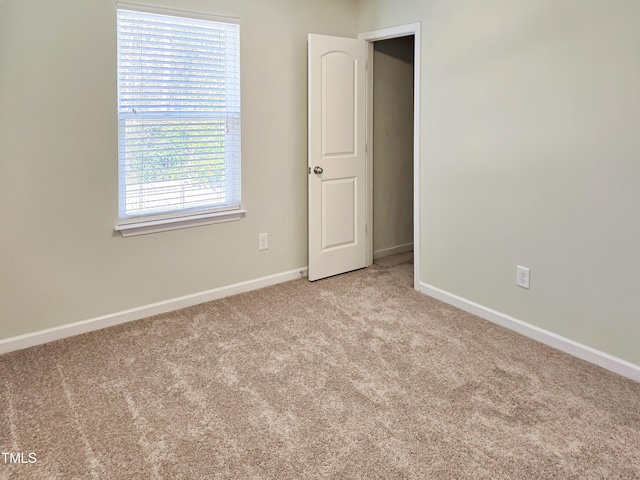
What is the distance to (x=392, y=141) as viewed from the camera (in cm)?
451

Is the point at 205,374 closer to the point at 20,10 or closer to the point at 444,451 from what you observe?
the point at 444,451

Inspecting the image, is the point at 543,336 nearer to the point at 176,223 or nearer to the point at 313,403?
the point at 313,403

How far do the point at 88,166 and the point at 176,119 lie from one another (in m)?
0.65

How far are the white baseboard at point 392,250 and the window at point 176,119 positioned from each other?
160 cm

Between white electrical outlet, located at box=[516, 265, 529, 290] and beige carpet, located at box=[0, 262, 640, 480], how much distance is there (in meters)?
0.33

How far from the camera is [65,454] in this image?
1.88 meters

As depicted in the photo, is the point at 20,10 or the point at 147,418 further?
the point at 20,10

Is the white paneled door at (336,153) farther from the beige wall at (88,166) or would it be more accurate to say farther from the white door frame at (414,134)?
the beige wall at (88,166)

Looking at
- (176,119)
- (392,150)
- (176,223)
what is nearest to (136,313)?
(176,223)

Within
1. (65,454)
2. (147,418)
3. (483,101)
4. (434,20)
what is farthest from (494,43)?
(65,454)

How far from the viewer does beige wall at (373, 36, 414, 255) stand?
432 centimetres

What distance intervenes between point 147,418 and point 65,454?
34 cm

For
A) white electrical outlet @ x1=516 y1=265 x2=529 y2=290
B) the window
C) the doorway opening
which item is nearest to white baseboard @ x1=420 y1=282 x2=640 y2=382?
white electrical outlet @ x1=516 y1=265 x2=529 y2=290

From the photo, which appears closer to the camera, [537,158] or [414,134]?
[537,158]
